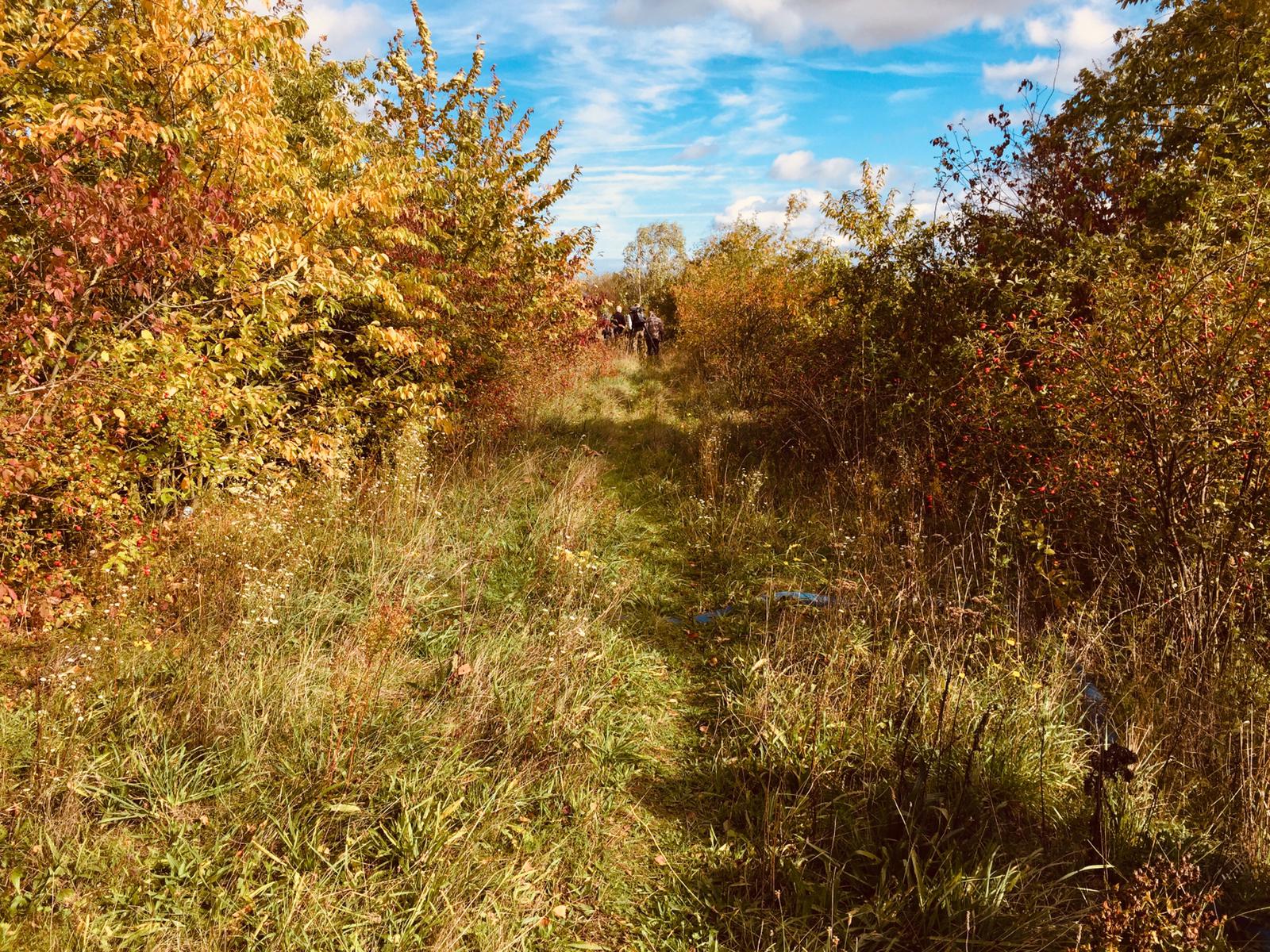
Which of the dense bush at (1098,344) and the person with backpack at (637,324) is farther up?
the person with backpack at (637,324)

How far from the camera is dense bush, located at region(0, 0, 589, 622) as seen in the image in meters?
3.21

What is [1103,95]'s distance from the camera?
7328 millimetres

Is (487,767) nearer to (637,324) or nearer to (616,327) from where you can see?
(616,327)

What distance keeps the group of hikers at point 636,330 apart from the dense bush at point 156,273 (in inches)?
444

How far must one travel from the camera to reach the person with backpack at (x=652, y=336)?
17.9 metres

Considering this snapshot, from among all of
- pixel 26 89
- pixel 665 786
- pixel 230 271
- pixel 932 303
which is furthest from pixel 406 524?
pixel 932 303

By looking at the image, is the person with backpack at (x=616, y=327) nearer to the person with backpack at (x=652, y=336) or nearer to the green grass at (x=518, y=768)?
the person with backpack at (x=652, y=336)

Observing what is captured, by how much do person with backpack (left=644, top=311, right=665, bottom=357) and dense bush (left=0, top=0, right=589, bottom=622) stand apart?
1170 cm

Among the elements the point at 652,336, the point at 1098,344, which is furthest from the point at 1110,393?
the point at 652,336

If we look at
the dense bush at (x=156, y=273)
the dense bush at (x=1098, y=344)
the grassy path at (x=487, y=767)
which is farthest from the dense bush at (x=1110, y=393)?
the dense bush at (x=156, y=273)

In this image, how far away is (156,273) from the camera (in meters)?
4.08

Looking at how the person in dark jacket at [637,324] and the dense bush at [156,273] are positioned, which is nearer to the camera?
the dense bush at [156,273]

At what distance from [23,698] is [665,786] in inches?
116

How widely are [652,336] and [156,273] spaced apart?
48.3 ft
